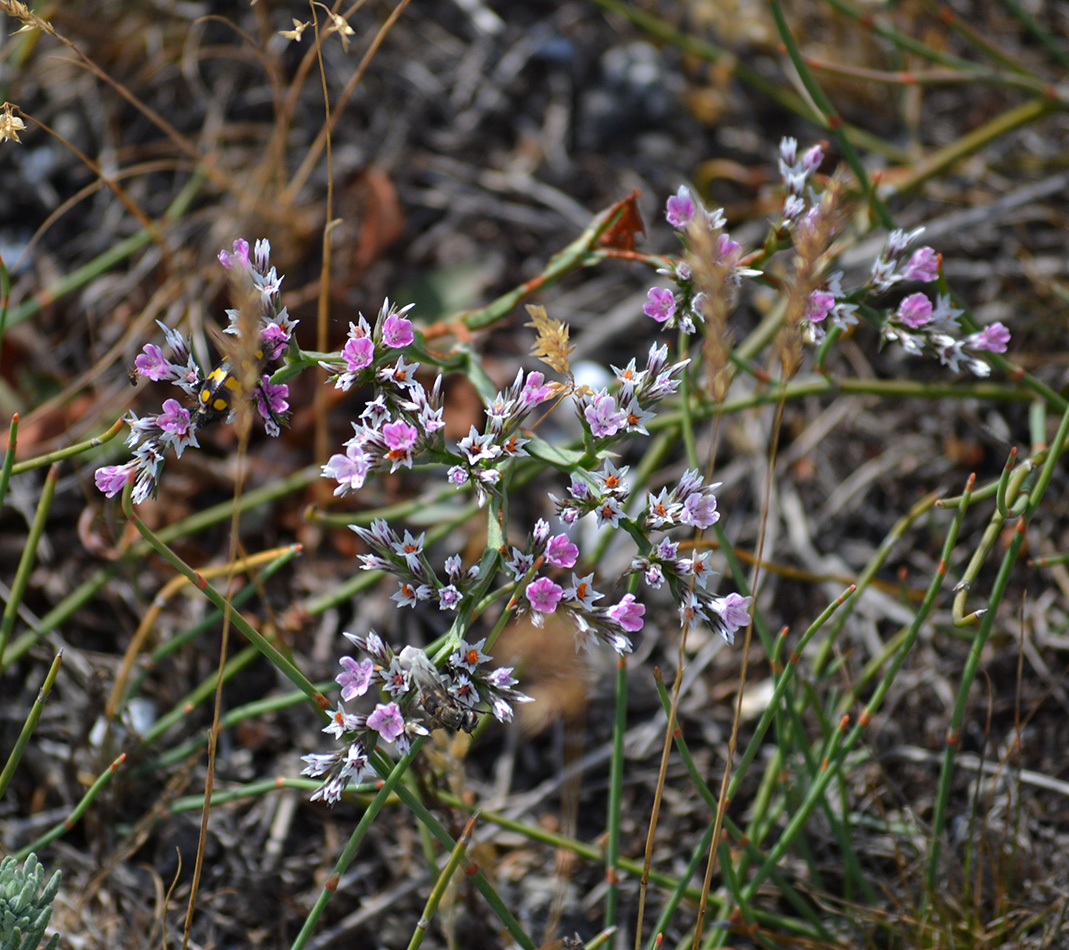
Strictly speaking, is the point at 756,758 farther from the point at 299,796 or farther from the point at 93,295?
the point at 93,295

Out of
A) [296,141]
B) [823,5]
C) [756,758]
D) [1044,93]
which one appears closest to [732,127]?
[823,5]

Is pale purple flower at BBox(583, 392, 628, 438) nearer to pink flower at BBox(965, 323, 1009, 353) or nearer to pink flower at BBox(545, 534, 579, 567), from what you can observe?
pink flower at BBox(545, 534, 579, 567)

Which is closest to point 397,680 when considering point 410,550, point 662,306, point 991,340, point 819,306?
point 410,550

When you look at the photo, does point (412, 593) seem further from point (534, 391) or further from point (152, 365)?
point (152, 365)

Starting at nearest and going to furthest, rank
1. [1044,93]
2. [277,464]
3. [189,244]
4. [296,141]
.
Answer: [1044,93] → [277,464] → [189,244] → [296,141]

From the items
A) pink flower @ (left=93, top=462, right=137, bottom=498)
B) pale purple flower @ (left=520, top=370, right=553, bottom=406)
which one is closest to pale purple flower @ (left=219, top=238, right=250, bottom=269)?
pink flower @ (left=93, top=462, right=137, bottom=498)

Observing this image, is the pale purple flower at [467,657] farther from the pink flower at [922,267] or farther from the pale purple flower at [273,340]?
the pink flower at [922,267]
